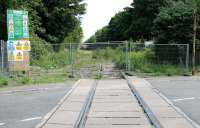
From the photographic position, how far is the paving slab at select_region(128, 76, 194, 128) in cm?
1080

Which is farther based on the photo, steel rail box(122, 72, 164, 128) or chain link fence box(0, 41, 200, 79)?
chain link fence box(0, 41, 200, 79)

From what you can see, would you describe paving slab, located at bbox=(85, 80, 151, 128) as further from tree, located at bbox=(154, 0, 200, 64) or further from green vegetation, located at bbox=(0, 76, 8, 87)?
tree, located at bbox=(154, 0, 200, 64)

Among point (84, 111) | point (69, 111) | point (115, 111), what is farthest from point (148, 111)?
point (69, 111)

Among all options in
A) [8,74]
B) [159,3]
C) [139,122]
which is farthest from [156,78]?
[159,3]

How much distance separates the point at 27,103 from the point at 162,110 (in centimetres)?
463

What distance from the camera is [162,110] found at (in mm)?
12992

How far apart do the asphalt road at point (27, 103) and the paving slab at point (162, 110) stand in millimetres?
3004

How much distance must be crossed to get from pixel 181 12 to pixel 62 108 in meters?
19.4

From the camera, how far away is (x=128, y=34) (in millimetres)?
81875

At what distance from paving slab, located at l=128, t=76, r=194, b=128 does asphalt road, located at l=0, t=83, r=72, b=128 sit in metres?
3.00

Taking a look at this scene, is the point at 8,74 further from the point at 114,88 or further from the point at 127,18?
the point at 127,18

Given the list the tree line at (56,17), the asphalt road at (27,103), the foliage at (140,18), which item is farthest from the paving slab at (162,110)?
the foliage at (140,18)

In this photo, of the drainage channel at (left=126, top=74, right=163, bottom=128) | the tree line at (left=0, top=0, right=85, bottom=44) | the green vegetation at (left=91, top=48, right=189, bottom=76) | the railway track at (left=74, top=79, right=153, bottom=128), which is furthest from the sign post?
the tree line at (left=0, top=0, right=85, bottom=44)

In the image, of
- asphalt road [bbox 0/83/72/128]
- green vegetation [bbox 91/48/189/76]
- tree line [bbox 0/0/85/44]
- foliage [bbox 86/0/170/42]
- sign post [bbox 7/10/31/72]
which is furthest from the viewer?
foliage [bbox 86/0/170/42]
